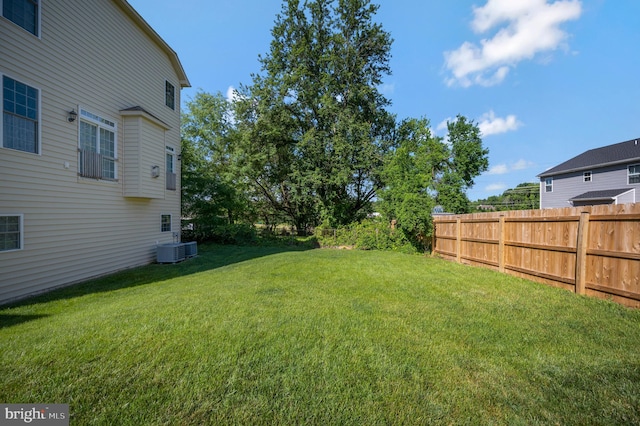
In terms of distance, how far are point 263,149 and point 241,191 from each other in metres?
3.30

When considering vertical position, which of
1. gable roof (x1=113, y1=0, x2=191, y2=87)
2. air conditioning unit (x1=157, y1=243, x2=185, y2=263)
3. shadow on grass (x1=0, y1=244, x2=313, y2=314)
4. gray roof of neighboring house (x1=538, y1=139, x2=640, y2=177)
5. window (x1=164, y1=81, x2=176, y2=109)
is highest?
gable roof (x1=113, y1=0, x2=191, y2=87)

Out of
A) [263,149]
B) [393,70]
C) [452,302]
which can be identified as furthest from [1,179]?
[393,70]

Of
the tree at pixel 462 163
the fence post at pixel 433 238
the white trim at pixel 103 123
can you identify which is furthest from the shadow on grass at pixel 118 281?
the tree at pixel 462 163

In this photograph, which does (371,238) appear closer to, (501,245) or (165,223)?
(501,245)

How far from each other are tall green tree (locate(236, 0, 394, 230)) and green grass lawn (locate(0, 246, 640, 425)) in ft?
40.9

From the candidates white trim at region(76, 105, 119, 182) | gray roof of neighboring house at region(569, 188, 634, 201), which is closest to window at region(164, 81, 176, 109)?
white trim at region(76, 105, 119, 182)

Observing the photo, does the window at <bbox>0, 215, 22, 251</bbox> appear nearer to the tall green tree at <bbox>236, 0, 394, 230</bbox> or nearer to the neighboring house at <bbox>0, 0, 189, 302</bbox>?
the neighboring house at <bbox>0, 0, 189, 302</bbox>

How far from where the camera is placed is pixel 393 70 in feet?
60.0

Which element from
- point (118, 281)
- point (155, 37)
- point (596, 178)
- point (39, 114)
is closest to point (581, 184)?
point (596, 178)

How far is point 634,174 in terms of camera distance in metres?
15.0

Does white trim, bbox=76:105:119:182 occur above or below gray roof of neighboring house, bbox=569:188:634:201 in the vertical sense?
above

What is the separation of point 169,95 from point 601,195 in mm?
23732

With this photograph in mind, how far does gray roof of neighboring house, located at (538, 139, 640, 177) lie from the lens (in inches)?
604

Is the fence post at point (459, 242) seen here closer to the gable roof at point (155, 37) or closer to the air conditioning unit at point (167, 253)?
the air conditioning unit at point (167, 253)
